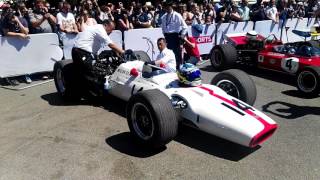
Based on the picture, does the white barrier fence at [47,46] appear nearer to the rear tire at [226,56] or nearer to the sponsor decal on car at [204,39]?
the sponsor decal on car at [204,39]

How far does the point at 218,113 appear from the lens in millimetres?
4902

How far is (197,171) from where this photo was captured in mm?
4531

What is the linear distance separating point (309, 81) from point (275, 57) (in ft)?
4.10

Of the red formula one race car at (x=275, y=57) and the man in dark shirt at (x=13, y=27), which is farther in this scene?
the man in dark shirt at (x=13, y=27)

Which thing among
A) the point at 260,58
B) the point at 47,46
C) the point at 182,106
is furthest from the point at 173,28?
the point at 182,106

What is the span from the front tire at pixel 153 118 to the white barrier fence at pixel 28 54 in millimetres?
4955

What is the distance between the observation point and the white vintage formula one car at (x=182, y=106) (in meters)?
4.71

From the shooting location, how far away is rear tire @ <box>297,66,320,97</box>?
765 centimetres

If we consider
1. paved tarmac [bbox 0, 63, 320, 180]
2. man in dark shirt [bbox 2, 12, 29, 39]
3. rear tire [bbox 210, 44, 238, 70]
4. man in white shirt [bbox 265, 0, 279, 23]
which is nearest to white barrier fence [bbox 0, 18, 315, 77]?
man in dark shirt [bbox 2, 12, 29, 39]

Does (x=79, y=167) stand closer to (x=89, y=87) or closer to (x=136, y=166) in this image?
(x=136, y=166)

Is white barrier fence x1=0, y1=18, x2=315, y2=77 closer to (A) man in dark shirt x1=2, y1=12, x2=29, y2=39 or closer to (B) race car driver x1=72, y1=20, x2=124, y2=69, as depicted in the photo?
(A) man in dark shirt x1=2, y1=12, x2=29, y2=39

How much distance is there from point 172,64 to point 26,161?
331 centimetres

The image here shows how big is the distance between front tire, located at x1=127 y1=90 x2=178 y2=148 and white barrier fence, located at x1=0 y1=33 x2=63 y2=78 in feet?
16.3

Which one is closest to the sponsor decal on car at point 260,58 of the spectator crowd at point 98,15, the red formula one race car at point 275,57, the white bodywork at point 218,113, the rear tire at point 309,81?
the red formula one race car at point 275,57
